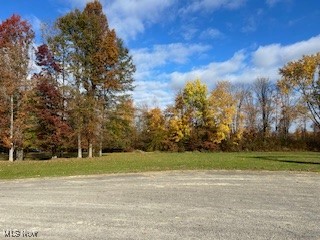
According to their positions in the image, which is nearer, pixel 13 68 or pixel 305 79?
pixel 13 68

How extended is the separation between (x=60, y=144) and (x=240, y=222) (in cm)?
3127

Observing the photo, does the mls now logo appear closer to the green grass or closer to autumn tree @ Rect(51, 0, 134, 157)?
the green grass

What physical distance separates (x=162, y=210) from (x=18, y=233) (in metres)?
3.46

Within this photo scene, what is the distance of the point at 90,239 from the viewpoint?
632 cm

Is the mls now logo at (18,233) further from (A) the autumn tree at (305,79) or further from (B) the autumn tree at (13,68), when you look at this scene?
(A) the autumn tree at (305,79)

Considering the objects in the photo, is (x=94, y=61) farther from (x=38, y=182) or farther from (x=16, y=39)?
(x=38, y=182)

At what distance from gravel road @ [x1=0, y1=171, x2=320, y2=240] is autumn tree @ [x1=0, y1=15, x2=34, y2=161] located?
1847cm

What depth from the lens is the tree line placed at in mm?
31641

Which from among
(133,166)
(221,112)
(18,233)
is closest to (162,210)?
(18,233)

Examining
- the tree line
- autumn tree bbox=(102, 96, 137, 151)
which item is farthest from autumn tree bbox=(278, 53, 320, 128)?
autumn tree bbox=(102, 96, 137, 151)

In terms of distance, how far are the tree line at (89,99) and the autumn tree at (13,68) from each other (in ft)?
0.26

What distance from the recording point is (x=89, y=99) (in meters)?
→ 37.1

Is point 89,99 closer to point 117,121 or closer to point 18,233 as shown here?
point 117,121

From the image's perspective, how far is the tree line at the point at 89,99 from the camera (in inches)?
1246
